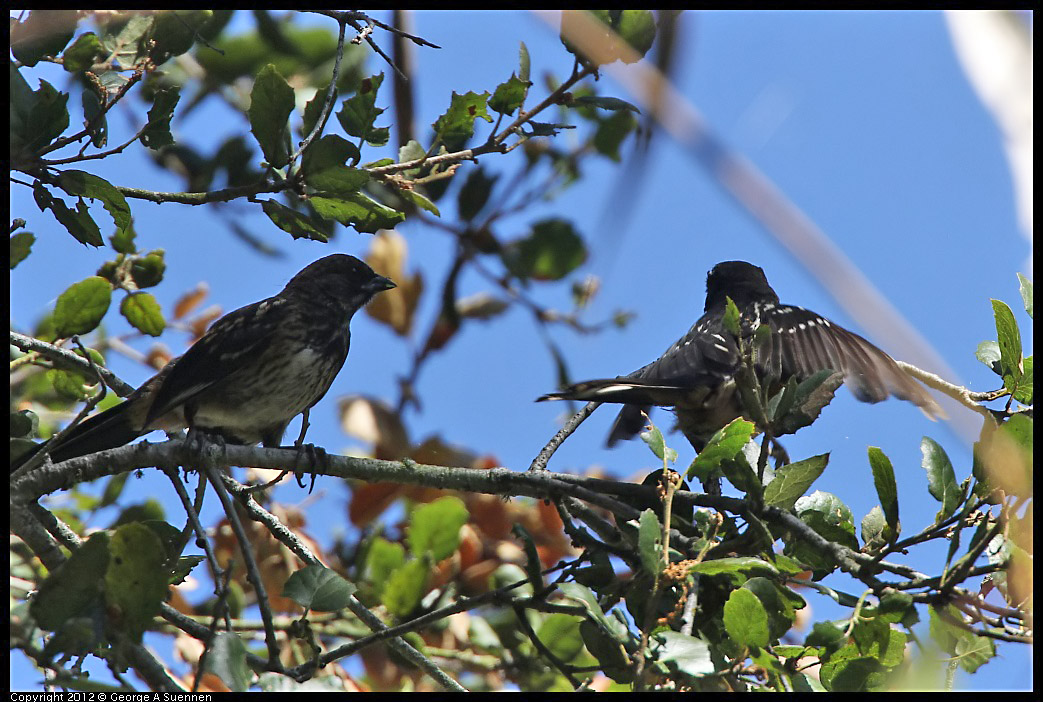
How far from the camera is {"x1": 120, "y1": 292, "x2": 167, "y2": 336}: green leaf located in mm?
3789

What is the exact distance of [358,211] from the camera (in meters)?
3.07

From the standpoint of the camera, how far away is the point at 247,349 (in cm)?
433

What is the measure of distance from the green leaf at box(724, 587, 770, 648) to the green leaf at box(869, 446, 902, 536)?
478 millimetres

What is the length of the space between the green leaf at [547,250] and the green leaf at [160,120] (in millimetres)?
2220

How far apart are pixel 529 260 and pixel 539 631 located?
2.14m

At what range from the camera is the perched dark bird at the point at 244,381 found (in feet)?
13.5

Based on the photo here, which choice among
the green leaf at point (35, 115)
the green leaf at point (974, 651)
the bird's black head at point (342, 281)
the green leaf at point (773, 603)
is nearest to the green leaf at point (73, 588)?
the green leaf at point (35, 115)

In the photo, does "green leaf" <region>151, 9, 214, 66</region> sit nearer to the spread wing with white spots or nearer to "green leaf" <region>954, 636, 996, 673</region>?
the spread wing with white spots

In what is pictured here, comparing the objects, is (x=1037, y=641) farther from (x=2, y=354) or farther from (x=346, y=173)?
(x=2, y=354)

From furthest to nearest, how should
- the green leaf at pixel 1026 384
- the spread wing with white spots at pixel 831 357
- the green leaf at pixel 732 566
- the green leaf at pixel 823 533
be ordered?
1. the spread wing with white spots at pixel 831 357
2. the green leaf at pixel 1026 384
3. the green leaf at pixel 823 533
4. the green leaf at pixel 732 566

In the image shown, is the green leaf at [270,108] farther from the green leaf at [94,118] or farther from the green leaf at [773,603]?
the green leaf at [773,603]

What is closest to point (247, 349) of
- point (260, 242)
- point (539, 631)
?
point (260, 242)

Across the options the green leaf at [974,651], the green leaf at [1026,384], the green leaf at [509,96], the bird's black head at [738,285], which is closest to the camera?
the green leaf at [974,651]

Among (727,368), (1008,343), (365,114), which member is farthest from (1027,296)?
(365,114)
